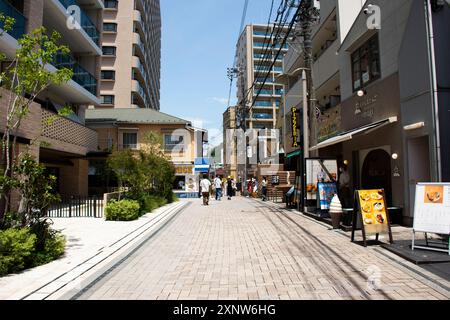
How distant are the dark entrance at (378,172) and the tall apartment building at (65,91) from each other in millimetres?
12489

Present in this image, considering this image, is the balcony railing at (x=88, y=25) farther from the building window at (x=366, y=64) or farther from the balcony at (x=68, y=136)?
the building window at (x=366, y=64)

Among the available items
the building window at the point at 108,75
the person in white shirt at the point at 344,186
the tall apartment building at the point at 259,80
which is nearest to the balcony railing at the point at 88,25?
the person in white shirt at the point at 344,186

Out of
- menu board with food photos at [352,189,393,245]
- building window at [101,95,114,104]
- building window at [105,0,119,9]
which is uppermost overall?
building window at [105,0,119,9]

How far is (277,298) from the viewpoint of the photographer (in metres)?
4.80

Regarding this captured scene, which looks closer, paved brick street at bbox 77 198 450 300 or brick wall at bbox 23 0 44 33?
paved brick street at bbox 77 198 450 300

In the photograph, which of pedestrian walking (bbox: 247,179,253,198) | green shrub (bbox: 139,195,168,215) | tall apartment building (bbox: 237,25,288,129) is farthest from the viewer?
tall apartment building (bbox: 237,25,288,129)

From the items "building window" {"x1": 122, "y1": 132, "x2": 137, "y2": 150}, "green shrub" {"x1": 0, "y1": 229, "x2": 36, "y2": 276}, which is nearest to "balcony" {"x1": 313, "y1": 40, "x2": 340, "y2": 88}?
"green shrub" {"x1": 0, "y1": 229, "x2": 36, "y2": 276}

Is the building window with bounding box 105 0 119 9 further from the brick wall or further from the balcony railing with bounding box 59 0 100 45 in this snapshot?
the brick wall

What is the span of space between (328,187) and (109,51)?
37.4 meters

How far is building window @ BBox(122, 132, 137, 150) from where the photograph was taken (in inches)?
1334

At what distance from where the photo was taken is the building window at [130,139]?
3387cm

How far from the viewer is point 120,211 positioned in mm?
13578
